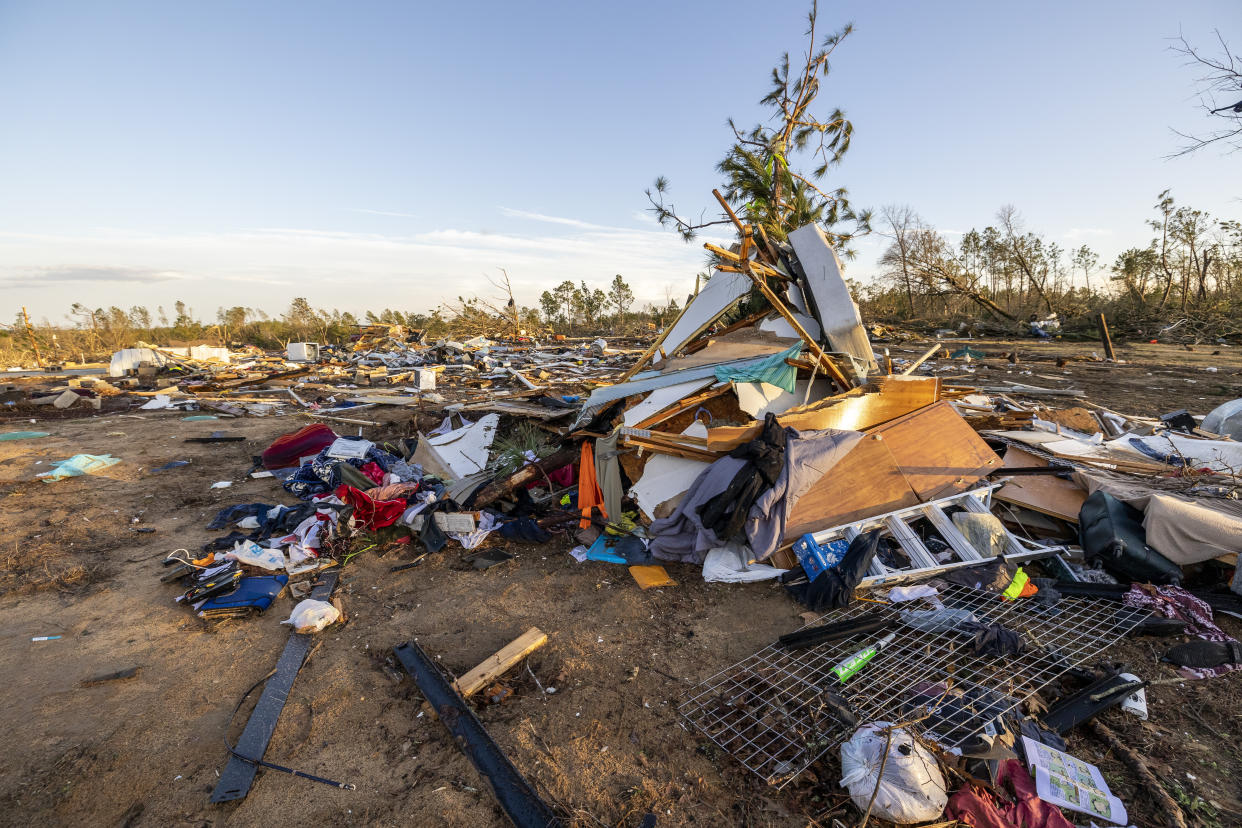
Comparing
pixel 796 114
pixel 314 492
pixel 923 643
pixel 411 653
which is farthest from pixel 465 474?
pixel 796 114

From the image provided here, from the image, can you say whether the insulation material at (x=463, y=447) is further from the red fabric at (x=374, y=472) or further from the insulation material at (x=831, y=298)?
the insulation material at (x=831, y=298)

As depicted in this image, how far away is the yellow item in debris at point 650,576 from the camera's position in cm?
412

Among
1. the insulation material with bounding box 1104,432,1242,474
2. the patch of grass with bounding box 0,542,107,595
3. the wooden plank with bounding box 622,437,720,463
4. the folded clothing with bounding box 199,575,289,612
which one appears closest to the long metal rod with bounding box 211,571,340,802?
the folded clothing with bounding box 199,575,289,612

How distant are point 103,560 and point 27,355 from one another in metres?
27.5

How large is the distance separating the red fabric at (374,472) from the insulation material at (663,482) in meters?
2.98

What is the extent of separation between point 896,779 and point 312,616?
12.2 feet

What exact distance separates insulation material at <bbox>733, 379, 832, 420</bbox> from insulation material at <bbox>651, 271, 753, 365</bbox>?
220 centimetres

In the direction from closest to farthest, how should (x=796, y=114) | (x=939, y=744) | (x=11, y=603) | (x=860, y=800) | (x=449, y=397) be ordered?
(x=860, y=800) < (x=939, y=744) < (x=11, y=603) < (x=449, y=397) < (x=796, y=114)

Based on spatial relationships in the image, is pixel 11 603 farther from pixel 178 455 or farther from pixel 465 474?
pixel 178 455

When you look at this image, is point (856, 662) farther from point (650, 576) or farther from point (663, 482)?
point (663, 482)

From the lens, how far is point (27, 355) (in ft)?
70.3

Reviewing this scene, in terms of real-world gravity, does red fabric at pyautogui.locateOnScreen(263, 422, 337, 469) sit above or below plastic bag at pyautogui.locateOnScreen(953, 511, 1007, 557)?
below

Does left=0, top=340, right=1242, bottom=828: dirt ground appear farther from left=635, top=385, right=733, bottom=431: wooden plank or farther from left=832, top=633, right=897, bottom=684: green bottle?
left=635, top=385, right=733, bottom=431: wooden plank

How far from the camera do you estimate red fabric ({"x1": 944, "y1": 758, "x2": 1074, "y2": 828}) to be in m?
1.96
